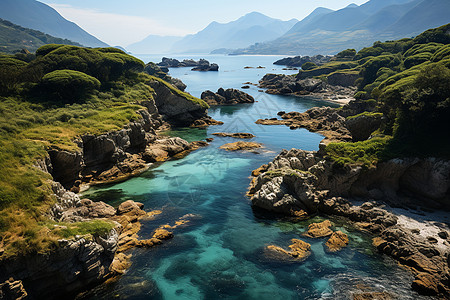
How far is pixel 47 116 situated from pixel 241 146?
115ft

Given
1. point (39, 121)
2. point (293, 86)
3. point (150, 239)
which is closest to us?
point (150, 239)

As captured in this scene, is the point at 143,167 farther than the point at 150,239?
Yes

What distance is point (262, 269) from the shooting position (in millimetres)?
23453

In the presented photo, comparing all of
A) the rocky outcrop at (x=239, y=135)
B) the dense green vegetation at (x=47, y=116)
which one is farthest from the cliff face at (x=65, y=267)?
the rocky outcrop at (x=239, y=135)

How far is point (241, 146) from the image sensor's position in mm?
59062

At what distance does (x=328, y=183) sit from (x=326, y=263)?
43.3ft

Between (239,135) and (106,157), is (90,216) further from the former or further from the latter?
(239,135)

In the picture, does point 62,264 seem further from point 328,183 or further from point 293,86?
point 293,86

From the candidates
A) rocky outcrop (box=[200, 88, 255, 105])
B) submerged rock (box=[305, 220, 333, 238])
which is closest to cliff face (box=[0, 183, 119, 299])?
submerged rock (box=[305, 220, 333, 238])

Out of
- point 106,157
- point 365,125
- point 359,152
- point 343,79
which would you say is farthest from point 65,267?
point 343,79

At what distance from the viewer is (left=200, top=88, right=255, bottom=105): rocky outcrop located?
112 metres

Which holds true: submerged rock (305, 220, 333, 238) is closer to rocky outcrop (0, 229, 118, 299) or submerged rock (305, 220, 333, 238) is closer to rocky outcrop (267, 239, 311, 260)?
rocky outcrop (267, 239, 311, 260)

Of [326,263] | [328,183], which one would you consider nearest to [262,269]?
[326,263]

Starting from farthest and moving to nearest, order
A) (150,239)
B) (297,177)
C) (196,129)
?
(196,129), (297,177), (150,239)
